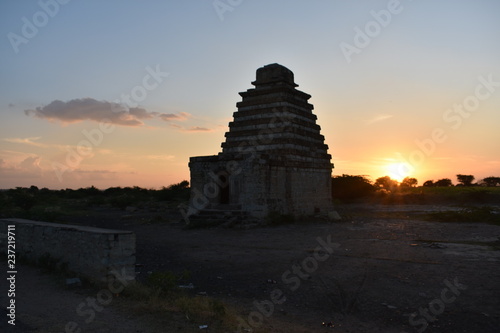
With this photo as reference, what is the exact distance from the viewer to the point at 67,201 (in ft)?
126

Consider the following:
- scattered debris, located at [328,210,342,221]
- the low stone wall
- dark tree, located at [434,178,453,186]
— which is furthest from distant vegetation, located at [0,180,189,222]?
dark tree, located at [434,178,453,186]

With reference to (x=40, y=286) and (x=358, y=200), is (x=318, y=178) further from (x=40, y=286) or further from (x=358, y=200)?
(x=40, y=286)

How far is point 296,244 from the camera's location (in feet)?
41.1

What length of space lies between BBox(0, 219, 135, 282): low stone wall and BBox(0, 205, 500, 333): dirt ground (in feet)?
1.76

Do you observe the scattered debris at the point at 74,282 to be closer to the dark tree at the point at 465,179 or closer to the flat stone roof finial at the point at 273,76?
the flat stone roof finial at the point at 273,76

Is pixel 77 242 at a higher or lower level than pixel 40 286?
higher

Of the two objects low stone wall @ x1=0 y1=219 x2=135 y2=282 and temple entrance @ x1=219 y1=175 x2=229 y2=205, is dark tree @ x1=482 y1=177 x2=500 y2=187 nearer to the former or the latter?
temple entrance @ x1=219 y1=175 x2=229 y2=205

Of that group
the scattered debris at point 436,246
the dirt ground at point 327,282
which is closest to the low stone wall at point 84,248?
the dirt ground at point 327,282

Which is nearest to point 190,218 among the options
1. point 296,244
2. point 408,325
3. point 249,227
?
point 249,227

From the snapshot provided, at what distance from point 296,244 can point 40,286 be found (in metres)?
7.57

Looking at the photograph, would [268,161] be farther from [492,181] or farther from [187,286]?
[492,181]

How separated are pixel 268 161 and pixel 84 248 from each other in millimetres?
11581

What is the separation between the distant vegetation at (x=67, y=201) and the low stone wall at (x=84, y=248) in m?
8.90

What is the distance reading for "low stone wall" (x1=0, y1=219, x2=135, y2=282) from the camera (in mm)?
7223
